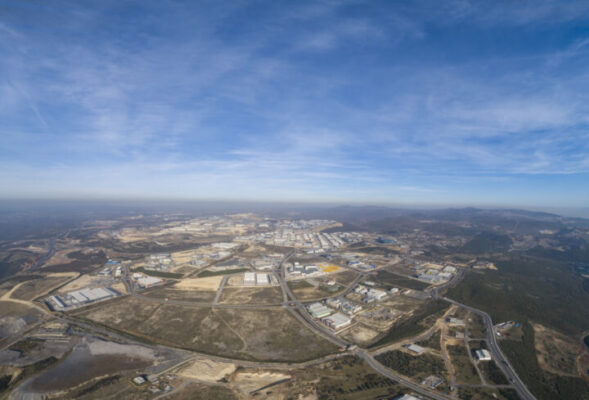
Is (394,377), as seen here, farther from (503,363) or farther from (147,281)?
(147,281)

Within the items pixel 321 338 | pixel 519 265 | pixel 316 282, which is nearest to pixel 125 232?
pixel 316 282

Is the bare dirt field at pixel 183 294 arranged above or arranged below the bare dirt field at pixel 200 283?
below

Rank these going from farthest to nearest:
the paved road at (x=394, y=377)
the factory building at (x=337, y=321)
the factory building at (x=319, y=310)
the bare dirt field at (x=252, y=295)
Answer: the bare dirt field at (x=252, y=295), the factory building at (x=319, y=310), the factory building at (x=337, y=321), the paved road at (x=394, y=377)

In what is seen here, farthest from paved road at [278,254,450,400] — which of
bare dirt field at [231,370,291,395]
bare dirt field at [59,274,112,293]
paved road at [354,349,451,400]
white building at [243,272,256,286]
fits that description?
bare dirt field at [59,274,112,293]

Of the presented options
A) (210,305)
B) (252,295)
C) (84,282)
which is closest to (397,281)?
(252,295)

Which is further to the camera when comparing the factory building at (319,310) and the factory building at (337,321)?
the factory building at (319,310)

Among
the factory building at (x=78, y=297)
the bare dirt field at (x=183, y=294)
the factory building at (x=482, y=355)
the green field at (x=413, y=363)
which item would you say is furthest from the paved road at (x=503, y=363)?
the factory building at (x=78, y=297)

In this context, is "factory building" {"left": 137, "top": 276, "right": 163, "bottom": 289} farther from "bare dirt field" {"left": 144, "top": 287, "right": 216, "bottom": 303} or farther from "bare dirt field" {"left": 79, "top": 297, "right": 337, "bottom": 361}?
"bare dirt field" {"left": 79, "top": 297, "right": 337, "bottom": 361}

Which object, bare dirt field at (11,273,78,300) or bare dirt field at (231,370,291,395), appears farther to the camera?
bare dirt field at (11,273,78,300)

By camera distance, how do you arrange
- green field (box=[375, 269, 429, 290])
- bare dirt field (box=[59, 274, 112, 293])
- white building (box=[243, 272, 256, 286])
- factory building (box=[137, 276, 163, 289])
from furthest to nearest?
green field (box=[375, 269, 429, 290]) < white building (box=[243, 272, 256, 286]) < factory building (box=[137, 276, 163, 289]) < bare dirt field (box=[59, 274, 112, 293])

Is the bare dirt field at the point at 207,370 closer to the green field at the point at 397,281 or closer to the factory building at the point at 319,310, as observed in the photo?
the factory building at the point at 319,310

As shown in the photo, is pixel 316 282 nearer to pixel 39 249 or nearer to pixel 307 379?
pixel 307 379

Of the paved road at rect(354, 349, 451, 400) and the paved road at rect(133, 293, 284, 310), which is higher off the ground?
the paved road at rect(354, 349, 451, 400)
